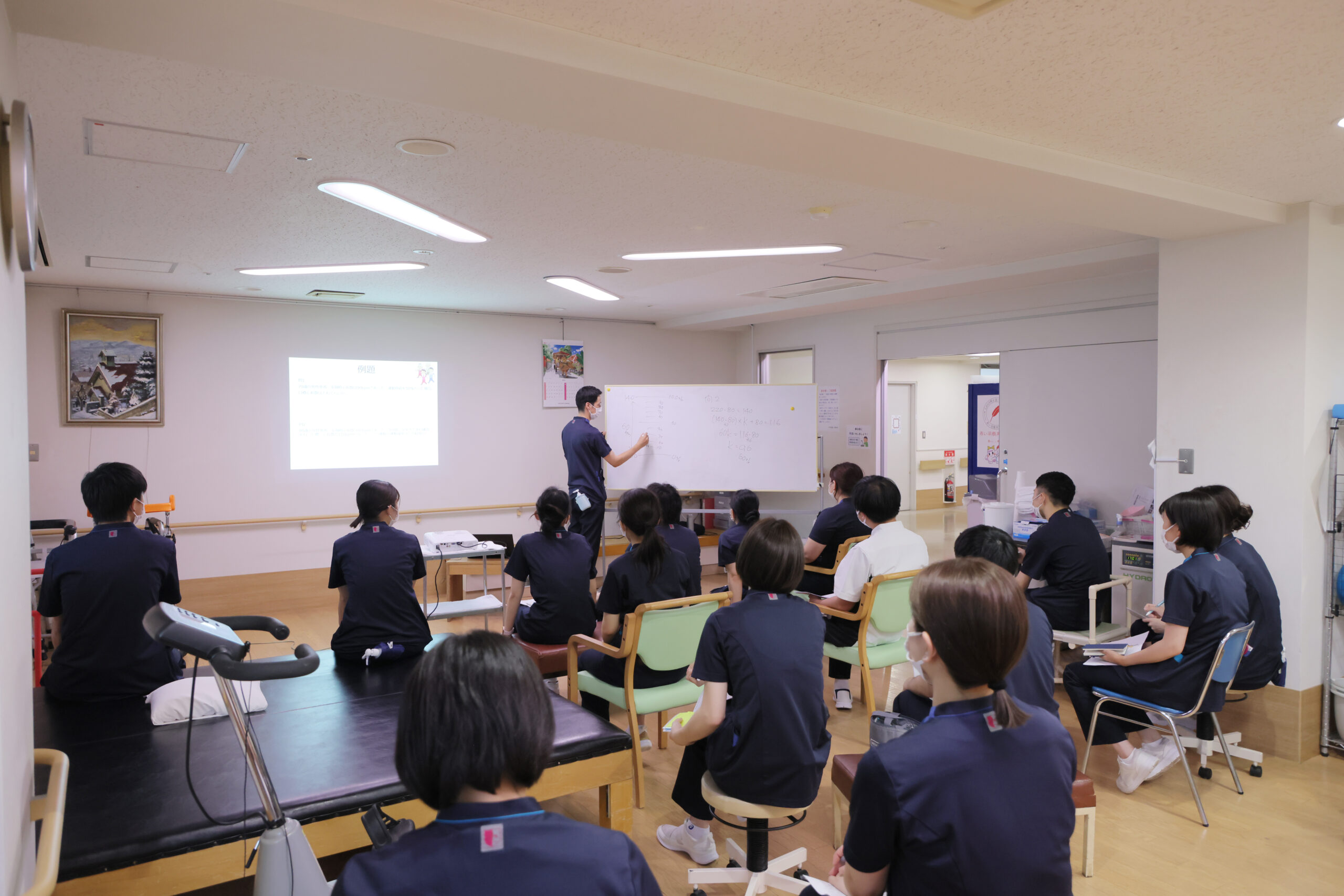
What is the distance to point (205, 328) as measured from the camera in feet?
20.9

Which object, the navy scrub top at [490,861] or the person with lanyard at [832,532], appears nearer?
the navy scrub top at [490,861]

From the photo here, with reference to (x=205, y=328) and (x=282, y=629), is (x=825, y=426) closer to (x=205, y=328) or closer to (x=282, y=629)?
(x=205, y=328)

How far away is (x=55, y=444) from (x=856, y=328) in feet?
20.8

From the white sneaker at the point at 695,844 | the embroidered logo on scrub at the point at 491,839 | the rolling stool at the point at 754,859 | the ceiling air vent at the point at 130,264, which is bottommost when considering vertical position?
the white sneaker at the point at 695,844

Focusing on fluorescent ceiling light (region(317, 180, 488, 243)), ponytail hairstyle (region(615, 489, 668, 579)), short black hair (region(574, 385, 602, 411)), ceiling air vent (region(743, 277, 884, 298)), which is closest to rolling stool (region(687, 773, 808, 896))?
ponytail hairstyle (region(615, 489, 668, 579))

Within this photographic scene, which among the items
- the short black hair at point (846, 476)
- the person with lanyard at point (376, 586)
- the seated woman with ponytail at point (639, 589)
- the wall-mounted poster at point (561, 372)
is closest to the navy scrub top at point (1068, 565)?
the short black hair at point (846, 476)

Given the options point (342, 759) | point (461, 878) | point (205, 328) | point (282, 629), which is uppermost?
point (205, 328)

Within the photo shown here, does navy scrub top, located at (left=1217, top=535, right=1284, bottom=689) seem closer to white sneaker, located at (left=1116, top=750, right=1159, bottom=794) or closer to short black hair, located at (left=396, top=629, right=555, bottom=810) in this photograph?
white sneaker, located at (left=1116, top=750, right=1159, bottom=794)

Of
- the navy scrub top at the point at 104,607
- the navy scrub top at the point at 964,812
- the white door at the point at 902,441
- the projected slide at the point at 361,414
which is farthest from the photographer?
the white door at the point at 902,441

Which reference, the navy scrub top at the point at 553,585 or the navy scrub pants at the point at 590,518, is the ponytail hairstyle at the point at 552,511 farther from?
the navy scrub pants at the point at 590,518

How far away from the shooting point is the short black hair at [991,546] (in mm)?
2592

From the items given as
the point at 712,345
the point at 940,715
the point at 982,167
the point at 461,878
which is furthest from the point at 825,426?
the point at 461,878

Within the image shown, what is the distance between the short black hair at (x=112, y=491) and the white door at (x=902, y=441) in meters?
8.81

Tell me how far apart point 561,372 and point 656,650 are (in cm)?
515
